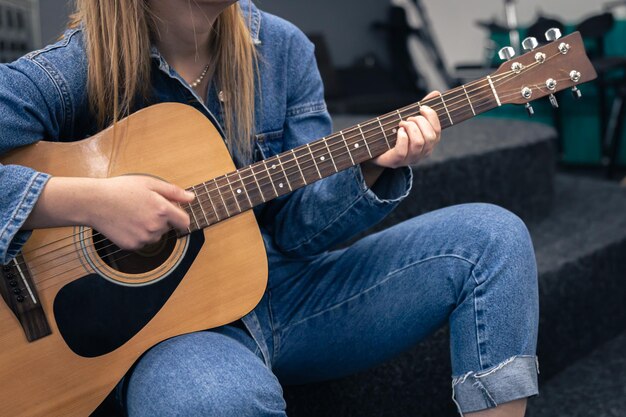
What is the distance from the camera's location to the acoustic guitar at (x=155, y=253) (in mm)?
863

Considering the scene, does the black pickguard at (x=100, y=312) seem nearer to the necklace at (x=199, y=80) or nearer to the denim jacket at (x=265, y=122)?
the denim jacket at (x=265, y=122)

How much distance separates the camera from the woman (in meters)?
0.84

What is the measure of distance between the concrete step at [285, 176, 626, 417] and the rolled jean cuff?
0.32 m

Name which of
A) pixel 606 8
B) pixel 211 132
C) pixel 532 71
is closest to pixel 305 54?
pixel 211 132

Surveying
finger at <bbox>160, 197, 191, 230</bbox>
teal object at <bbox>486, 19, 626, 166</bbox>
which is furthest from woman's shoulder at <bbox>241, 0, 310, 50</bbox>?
teal object at <bbox>486, 19, 626, 166</bbox>

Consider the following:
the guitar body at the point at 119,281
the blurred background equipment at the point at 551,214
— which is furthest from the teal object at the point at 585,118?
the guitar body at the point at 119,281

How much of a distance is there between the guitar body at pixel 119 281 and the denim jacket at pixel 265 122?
1.9 inches

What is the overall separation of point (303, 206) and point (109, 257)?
0.90 ft

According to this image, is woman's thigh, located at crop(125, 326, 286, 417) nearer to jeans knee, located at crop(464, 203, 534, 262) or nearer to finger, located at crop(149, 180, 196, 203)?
finger, located at crop(149, 180, 196, 203)

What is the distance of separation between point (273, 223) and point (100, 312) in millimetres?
297

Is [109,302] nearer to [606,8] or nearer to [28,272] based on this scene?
[28,272]

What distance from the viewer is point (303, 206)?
1029mm

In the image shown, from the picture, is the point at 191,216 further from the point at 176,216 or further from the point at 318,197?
the point at 318,197

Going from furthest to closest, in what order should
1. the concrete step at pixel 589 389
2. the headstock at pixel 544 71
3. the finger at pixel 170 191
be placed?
the concrete step at pixel 589 389 → the headstock at pixel 544 71 → the finger at pixel 170 191
